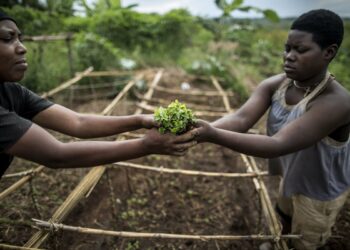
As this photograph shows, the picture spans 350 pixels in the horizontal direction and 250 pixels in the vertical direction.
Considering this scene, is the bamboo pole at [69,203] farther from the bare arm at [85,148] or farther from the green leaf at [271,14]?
the green leaf at [271,14]

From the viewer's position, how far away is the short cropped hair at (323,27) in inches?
74.9

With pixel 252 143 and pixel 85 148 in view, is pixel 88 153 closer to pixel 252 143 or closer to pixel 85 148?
pixel 85 148

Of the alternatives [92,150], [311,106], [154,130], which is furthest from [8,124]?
[311,106]

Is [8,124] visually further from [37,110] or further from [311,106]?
[311,106]

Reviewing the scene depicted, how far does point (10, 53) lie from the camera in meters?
1.74

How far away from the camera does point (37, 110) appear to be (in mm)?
2154

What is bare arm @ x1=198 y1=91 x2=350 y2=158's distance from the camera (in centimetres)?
193

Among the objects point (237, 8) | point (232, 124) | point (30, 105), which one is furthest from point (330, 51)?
point (237, 8)

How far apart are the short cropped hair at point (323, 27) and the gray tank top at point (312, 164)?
0.25 m

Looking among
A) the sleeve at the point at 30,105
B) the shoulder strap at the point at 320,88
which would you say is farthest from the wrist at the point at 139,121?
the shoulder strap at the point at 320,88

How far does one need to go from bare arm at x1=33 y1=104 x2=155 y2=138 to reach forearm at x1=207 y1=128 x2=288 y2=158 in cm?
55

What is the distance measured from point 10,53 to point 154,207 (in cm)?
226

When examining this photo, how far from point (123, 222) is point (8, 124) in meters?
1.94

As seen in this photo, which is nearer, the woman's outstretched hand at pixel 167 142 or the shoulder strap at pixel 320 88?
the woman's outstretched hand at pixel 167 142
